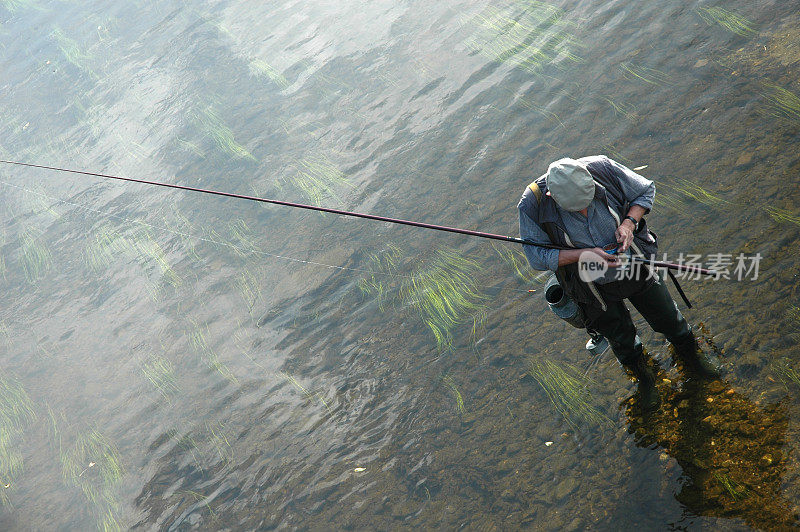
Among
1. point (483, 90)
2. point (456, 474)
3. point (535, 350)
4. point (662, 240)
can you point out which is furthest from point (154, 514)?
point (483, 90)

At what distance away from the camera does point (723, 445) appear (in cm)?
317

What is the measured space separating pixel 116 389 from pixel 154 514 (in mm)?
2082

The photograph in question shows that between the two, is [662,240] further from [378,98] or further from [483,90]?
[378,98]

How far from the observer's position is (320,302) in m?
6.25

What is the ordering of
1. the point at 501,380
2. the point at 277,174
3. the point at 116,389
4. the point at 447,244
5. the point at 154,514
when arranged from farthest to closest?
the point at 277,174 → the point at 116,389 → the point at 447,244 → the point at 154,514 → the point at 501,380

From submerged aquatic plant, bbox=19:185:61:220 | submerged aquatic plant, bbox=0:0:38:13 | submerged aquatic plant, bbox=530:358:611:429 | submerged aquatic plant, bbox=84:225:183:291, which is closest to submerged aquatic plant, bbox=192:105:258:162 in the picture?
submerged aquatic plant, bbox=84:225:183:291

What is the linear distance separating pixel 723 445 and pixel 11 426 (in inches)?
280

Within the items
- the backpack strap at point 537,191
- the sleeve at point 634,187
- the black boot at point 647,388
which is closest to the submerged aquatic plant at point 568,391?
the black boot at point 647,388

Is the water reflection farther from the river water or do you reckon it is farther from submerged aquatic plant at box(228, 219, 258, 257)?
submerged aquatic plant at box(228, 219, 258, 257)

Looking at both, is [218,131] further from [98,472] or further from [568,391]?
[568,391]

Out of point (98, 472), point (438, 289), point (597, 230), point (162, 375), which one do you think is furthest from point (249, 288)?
point (597, 230)

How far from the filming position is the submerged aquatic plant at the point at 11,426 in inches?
238

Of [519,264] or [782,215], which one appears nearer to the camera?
[782,215]

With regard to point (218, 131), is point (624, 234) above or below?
above
